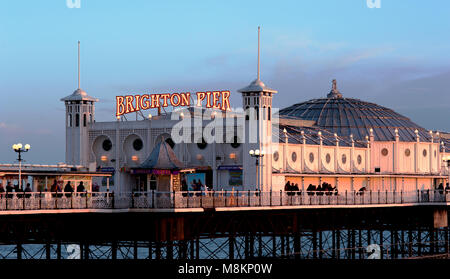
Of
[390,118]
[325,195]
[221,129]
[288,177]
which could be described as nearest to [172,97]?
[221,129]

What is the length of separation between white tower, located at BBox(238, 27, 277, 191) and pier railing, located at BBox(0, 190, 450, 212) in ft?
20.7

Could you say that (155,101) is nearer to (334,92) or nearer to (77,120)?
(77,120)

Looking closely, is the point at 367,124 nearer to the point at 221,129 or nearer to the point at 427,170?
the point at 427,170

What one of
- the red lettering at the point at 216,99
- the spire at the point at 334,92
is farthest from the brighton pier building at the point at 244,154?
the spire at the point at 334,92

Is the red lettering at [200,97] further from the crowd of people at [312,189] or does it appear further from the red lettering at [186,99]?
the crowd of people at [312,189]

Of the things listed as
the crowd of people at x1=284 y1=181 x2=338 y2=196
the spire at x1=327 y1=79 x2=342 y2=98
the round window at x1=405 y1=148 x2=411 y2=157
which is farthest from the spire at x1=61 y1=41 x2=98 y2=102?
the spire at x1=327 y1=79 x2=342 y2=98

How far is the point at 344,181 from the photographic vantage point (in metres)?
98.2

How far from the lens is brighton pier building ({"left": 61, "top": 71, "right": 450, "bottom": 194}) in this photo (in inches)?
3155

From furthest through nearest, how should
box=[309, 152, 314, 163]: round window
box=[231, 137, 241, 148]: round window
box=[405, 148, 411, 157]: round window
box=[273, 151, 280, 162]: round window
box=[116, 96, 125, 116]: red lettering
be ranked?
box=[405, 148, 411, 157]: round window, box=[309, 152, 314, 163]: round window, box=[116, 96, 125, 116]: red lettering, box=[273, 151, 280, 162]: round window, box=[231, 137, 241, 148]: round window

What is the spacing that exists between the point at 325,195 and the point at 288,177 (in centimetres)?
1660

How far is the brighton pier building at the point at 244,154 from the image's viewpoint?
8012cm

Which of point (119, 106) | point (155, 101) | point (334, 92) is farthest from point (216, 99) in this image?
point (334, 92)

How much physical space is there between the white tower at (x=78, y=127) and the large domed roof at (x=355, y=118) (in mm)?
30745

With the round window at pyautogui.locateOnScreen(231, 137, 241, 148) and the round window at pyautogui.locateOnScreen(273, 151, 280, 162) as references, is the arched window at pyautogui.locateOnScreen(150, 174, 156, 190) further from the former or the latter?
the round window at pyautogui.locateOnScreen(273, 151, 280, 162)
